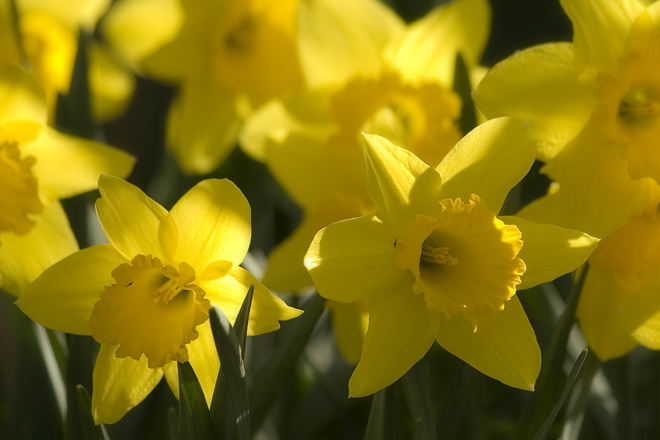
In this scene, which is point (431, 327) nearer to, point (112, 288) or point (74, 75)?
point (112, 288)

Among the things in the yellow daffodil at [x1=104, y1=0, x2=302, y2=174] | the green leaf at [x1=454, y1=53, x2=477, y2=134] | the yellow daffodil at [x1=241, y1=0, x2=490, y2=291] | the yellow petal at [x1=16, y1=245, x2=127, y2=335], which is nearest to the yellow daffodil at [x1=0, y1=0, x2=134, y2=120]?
the yellow daffodil at [x1=104, y1=0, x2=302, y2=174]

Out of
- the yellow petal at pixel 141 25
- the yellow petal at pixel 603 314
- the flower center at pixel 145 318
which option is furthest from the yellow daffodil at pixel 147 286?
the yellow petal at pixel 141 25

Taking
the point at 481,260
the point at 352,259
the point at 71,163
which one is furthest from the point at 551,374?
the point at 71,163

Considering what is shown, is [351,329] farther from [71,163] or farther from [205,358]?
[71,163]

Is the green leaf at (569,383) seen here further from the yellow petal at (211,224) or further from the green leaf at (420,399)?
the yellow petal at (211,224)

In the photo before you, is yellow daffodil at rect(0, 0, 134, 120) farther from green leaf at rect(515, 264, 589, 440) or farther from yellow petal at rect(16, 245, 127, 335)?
green leaf at rect(515, 264, 589, 440)

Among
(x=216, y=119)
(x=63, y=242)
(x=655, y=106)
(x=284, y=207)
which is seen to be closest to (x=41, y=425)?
(x=63, y=242)
